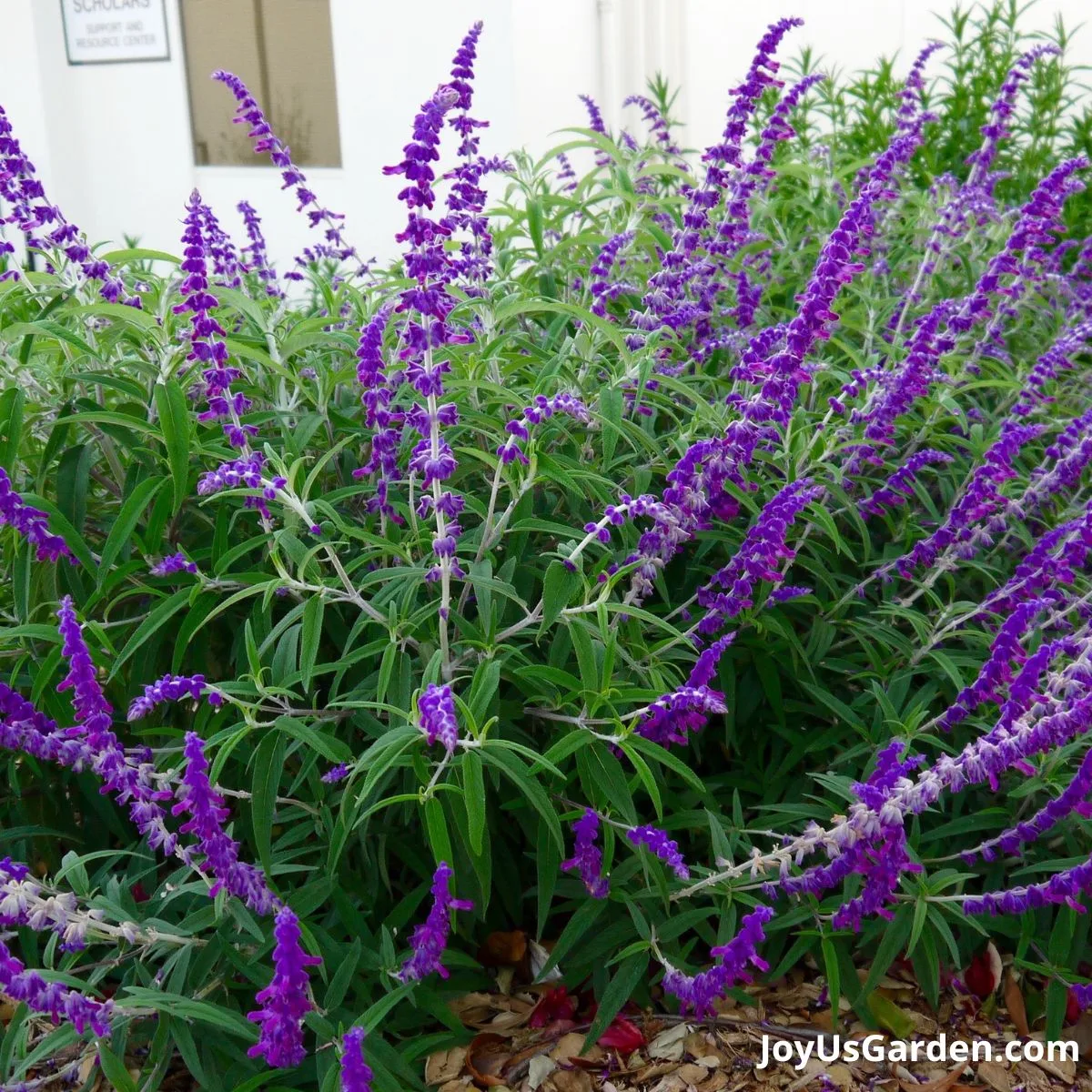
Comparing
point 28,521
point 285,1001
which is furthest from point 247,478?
point 285,1001

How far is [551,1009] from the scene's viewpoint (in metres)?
2.29

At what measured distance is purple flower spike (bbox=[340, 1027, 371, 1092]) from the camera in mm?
1654

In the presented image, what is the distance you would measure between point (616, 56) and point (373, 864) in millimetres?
6796

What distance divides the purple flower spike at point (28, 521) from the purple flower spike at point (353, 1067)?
90 centimetres

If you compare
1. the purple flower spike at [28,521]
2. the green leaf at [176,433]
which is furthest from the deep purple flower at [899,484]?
the purple flower spike at [28,521]

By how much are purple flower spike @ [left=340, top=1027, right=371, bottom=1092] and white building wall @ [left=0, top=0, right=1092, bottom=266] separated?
490 cm

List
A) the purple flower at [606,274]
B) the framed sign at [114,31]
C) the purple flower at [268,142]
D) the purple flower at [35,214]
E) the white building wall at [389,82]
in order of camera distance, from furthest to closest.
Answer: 1. the framed sign at [114,31]
2. the white building wall at [389,82]
3. the purple flower at [606,274]
4. the purple flower at [268,142]
5. the purple flower at [35,214]

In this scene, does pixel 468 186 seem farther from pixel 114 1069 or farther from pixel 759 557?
pixel 114 1069

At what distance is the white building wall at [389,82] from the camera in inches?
289

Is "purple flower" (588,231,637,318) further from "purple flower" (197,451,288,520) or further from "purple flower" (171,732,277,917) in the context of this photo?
"purple flower" (171,732,277,917)

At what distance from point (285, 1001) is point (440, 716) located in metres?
0.48

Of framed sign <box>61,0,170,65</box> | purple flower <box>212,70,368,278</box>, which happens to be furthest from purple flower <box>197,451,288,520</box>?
framed sign <box>61,0,170,65</box>

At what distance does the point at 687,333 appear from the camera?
3229 millimetres

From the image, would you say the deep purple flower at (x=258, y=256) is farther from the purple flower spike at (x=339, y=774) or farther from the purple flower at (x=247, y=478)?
the purple flower spike at (x=339, y=774)
